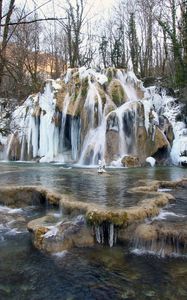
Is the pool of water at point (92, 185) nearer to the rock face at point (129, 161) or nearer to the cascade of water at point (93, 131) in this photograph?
the rock face at point (129, 161)

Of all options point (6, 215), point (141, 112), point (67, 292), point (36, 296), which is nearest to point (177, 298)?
point (67, 292)

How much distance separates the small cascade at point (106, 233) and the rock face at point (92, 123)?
10.3 m

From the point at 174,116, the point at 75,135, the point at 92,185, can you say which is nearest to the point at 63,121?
the point at 75,135

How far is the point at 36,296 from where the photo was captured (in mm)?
4559

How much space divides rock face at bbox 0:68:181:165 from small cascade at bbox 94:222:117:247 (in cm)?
1034

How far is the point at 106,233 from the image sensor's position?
21.0 ft

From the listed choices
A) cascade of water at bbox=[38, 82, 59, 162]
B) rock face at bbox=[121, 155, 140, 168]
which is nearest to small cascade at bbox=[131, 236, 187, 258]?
rock face at bbox=[121, 155, 140, 168]

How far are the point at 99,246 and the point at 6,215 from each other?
104 inches

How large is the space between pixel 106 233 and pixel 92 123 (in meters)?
12.5

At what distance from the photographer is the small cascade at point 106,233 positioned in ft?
20.8

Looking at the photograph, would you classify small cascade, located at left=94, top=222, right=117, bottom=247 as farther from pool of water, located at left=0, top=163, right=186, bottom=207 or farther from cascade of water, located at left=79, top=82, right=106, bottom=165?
cascade of water, located at left=79, top=82, right=106, bottom=165

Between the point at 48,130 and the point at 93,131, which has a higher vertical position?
the point at 48,130

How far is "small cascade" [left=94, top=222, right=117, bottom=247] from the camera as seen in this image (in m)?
6.35

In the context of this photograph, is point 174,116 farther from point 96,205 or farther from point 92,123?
point 96,205
